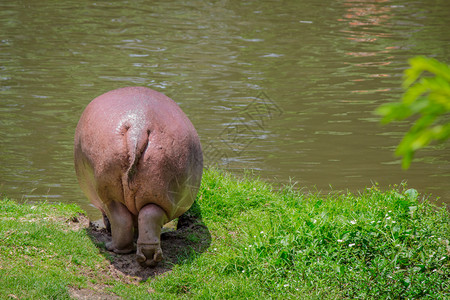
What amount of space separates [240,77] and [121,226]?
25.9 ft

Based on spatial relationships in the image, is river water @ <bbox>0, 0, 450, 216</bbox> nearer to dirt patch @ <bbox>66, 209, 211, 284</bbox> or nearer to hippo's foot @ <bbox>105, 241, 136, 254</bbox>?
dirt patch @ <bbox>66, 209, 211, 284</bbox>

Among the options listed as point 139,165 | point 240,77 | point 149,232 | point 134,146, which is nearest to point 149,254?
point 149,232

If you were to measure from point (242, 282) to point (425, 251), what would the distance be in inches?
63.1

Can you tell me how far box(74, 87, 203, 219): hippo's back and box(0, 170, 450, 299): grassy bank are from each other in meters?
0.57

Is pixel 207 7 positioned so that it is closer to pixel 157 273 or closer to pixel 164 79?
pixel 164 79

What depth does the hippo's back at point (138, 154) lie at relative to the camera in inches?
183

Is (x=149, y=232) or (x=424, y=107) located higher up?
(x=424, y=107)

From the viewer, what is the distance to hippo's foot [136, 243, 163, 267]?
476 cm

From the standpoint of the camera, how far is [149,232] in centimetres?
472

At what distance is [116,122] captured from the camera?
189 inches

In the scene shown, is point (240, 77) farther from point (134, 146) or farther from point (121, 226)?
point (134, 146)

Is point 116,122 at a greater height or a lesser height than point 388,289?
greater

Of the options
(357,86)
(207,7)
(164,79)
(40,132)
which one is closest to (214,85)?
(164,79)

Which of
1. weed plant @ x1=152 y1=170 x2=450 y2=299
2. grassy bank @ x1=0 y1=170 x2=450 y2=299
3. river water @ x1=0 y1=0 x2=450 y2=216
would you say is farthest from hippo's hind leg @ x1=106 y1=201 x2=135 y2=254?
river water @ x1=0 y1=0 x2=450 y2=216
